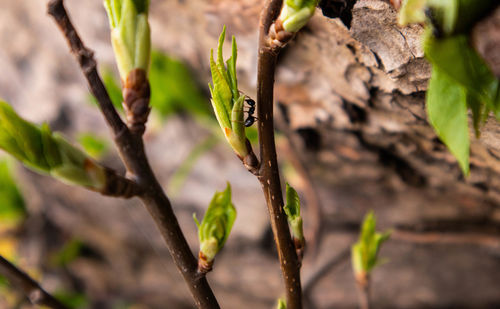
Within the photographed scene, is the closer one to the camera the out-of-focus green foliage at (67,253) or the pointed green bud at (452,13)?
the pointed green bud at (452,13)

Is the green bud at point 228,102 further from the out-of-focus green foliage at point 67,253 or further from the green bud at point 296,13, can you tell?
the out-of-focus green foliage at point 67,253

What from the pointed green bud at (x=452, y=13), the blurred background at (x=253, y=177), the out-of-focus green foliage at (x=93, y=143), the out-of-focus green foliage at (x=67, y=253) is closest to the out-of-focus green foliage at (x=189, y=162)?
the blurred background at (x=253, y=177)

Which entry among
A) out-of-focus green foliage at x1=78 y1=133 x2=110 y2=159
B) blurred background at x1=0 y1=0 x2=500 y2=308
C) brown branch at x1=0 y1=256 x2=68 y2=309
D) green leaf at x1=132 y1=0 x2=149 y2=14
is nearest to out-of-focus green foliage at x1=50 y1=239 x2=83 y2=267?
blurred background at x1=0 y1=0 x2=500 y2=308

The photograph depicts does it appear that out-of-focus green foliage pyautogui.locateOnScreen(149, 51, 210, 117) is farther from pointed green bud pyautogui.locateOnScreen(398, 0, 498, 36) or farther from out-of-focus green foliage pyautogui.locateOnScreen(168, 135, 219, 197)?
pointed green bud pyautogui.locateOnScreen(398, 0, 498, 36)

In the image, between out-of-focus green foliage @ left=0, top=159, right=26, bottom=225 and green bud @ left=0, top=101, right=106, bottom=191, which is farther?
out-of-focus green foliage @ left=0, top=159, right=26, bottom=225

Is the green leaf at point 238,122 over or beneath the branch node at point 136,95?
beneath

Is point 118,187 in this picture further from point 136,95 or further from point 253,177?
point 253,177

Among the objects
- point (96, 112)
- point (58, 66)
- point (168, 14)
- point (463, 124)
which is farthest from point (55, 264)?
point (463, 124)
